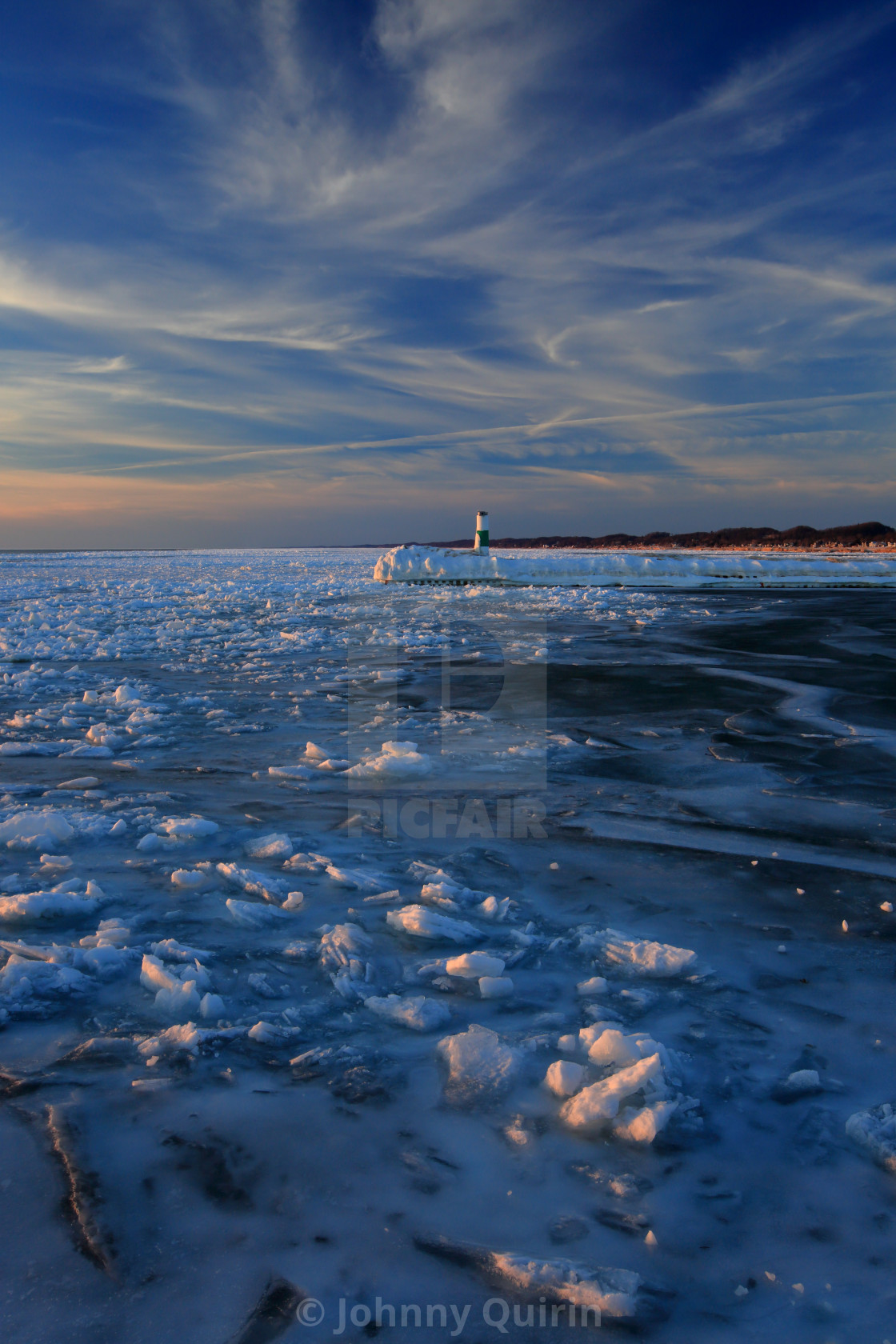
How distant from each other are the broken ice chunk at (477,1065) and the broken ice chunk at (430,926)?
0.45m

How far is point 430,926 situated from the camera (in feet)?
7.06

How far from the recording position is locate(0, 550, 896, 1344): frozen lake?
1.12m

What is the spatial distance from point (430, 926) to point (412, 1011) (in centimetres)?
39

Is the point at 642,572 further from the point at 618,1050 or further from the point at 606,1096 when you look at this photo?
the point at 606,1096

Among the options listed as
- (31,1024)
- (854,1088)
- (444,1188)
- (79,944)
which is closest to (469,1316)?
(444,1188)

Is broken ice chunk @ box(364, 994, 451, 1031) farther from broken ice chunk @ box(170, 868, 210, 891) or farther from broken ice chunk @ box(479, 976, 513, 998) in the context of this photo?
broken ice chunk @ box(170, 868, 210, 891)

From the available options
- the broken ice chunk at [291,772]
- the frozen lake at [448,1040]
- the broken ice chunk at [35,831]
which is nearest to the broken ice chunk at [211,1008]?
the frozen lake at [448,1040]

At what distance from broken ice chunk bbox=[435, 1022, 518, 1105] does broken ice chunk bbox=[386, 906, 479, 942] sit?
452 millimetres

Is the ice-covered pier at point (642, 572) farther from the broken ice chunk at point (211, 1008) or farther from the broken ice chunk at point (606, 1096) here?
the broken ice chunk at point (606, 1096)

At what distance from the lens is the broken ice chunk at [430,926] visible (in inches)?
83.8

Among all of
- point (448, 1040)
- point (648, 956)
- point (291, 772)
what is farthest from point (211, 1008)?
point (291, 772)

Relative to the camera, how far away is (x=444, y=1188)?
4.17 ft

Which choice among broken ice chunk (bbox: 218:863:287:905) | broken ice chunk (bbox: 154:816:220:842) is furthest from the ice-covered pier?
broken ice chunk (bbox: 218:863:287:905)

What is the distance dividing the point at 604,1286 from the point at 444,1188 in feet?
1.00
